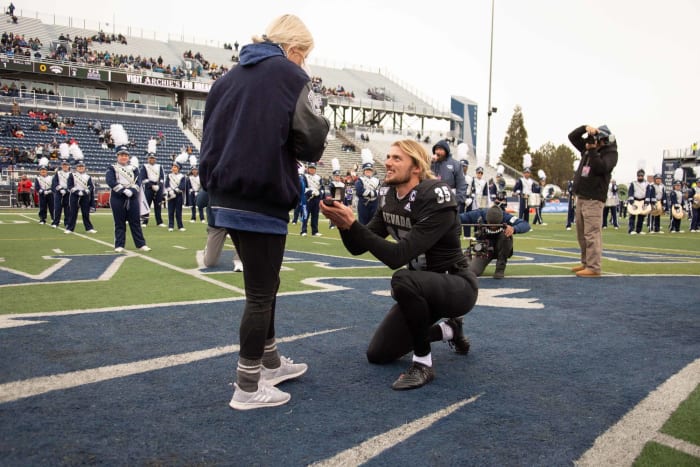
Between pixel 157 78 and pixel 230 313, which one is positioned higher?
pixel 157 78

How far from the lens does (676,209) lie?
20.9m

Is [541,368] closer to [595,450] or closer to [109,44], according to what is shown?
[595,450]

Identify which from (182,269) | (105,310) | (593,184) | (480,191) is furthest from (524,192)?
(105,310)

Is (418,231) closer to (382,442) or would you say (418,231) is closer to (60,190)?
(382,442)

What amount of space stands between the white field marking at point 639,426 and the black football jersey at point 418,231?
1375mm

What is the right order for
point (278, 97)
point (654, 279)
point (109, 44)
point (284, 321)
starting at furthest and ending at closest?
point (109, 44), point (654, 279), point (284, 321), point (278, 97)

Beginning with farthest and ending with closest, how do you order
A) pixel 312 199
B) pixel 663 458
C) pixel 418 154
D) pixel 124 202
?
pixel 312 199
pixel 124 202
pixel 418 154
pixel 663 458

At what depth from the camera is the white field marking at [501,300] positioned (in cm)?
577

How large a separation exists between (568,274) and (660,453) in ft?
20.3

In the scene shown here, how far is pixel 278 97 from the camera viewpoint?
2.75m

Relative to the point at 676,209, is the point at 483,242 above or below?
below

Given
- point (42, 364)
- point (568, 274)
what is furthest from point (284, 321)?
point (568, 274)

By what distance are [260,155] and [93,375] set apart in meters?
1.78

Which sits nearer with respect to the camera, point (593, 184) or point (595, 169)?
point (595, 169)
